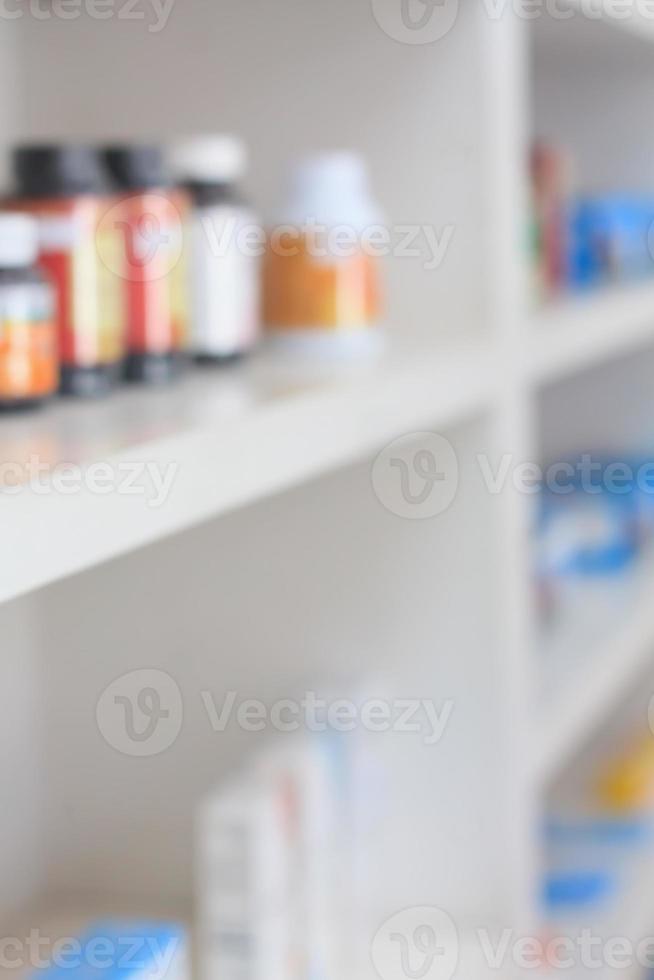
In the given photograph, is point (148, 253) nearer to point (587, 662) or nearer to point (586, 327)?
point (586, 327)

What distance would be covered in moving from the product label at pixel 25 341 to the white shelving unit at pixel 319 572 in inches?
14.3

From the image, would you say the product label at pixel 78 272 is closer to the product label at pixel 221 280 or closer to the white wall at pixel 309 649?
the product label at pixel 221 280

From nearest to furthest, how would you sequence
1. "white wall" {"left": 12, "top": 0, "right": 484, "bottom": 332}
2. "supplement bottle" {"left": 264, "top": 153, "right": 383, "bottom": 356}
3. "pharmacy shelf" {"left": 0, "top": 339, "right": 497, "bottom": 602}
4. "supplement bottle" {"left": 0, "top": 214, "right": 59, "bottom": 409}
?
1. "pharmacy shelf" {"left": 0, "top": 339, "right": 497, "bottom": 602}
2. "supplement bottle" {"left": 0, "top": 214, "right": 59, "bottom": 409}
3. "supplement bottle" {"left": 264, "top": 153, "right": 383, "bottom": 356}
4. "white wall" {"left": 12, "top": 0, "right": 484, "bottom": 332}

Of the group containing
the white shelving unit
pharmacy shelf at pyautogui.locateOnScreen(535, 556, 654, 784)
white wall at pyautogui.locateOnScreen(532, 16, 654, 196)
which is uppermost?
white wall at pyautogui.locateOnScreen(532, 16, 654, 196)

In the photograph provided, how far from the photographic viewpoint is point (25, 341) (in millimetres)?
686

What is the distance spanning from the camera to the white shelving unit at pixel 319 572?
41.3 inches

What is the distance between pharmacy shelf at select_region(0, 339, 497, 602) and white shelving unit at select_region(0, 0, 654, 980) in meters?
0.13

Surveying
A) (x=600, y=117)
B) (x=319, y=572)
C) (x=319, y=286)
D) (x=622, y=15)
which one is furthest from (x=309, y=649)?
(x=600, y=117)

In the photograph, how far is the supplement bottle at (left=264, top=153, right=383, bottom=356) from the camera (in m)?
0.94

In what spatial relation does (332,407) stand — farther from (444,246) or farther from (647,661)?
(647,661)

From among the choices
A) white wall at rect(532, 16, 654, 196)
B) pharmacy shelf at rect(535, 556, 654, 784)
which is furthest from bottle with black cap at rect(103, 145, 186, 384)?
white wall at rect(532, 16, 654, 196)

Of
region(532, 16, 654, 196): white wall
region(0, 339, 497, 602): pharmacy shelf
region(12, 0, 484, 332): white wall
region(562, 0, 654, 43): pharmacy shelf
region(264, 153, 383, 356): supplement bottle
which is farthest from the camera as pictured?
region(532, 16, 654, 196): white wall

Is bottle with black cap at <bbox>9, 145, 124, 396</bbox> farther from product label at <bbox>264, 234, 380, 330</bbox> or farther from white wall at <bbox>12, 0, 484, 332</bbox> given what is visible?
white wall at <bbox>12, 0, 484, 332</bbox>

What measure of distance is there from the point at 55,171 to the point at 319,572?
391 mm
